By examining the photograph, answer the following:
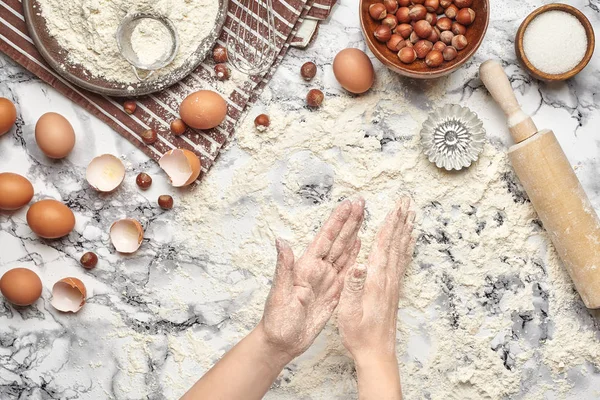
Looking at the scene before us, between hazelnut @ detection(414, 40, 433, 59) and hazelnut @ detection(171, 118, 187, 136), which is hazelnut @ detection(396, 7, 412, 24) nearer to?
hazelnut @ detection(414, 40, 433, 59)

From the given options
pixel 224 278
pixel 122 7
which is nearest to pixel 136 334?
pixel 224 278

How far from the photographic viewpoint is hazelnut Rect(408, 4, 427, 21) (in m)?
1.66

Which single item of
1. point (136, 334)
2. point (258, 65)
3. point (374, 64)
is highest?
point (374, 64)

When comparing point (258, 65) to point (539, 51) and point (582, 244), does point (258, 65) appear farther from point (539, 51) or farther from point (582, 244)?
point (582, 244)

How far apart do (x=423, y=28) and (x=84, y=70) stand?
2.70 feet

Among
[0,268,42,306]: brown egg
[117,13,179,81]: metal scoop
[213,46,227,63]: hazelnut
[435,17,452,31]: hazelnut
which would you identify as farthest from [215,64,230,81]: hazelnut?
[0,268,42,306]: brown egg

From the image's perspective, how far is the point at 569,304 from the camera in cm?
175

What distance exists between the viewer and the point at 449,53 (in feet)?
5.41

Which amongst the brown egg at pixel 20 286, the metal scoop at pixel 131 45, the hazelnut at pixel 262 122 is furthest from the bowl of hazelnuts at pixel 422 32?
the brown egg at pixel 20 286

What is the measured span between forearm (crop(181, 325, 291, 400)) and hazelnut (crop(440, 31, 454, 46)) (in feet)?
2.65

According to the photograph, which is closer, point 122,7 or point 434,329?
point 122,7

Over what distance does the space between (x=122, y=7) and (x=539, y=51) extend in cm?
100

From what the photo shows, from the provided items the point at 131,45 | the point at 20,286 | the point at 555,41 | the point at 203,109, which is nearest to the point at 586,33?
the point at 555,41

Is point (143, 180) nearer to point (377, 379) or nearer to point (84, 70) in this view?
point (84, 70)
